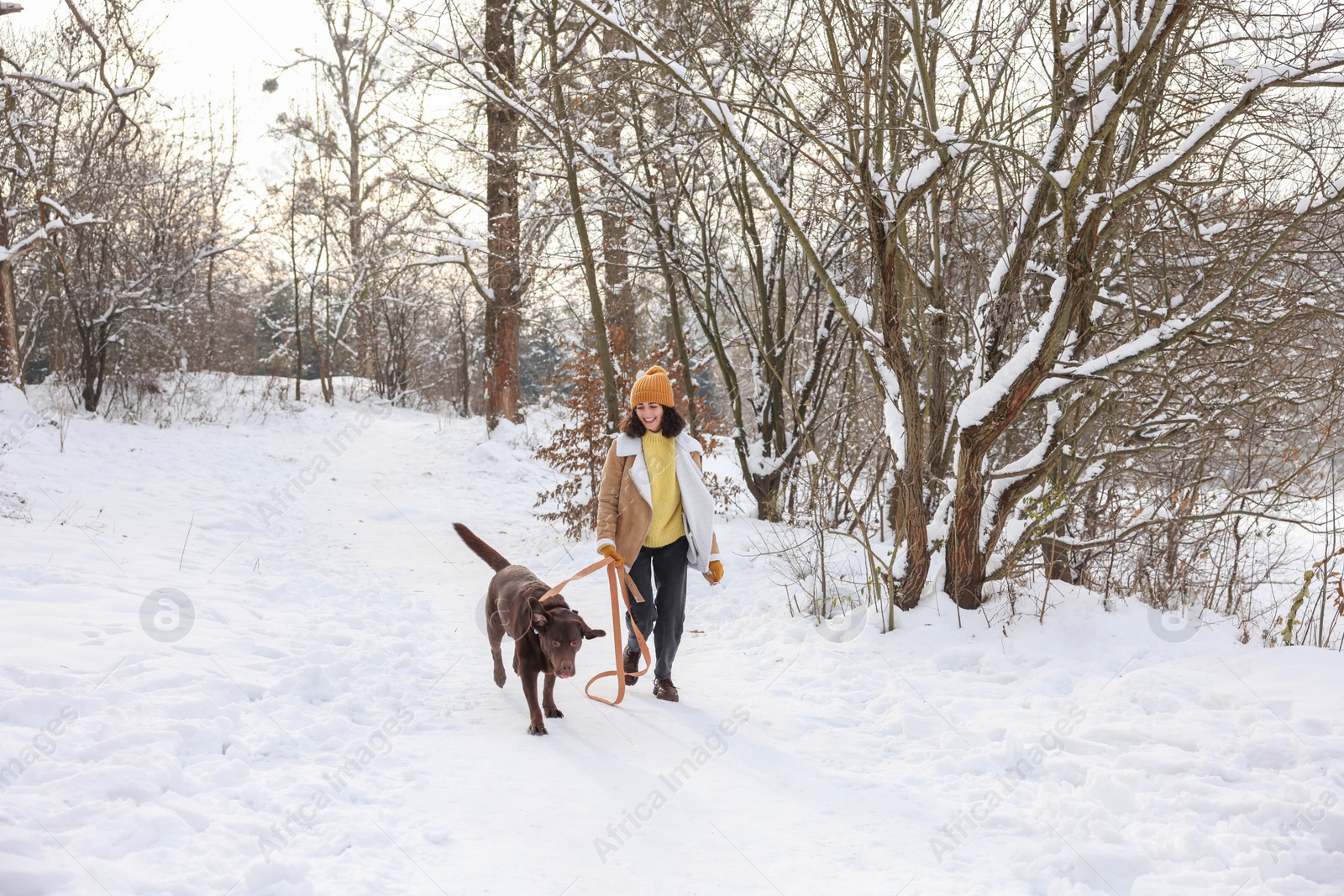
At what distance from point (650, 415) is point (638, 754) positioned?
197 centimetres

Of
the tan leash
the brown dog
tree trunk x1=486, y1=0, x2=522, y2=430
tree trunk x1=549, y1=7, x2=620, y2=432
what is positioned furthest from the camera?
tree trunk x1=486, y1=0, x2=522, y2=430

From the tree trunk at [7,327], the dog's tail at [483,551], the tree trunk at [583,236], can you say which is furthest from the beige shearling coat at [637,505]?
the tree trunk at [7,327]

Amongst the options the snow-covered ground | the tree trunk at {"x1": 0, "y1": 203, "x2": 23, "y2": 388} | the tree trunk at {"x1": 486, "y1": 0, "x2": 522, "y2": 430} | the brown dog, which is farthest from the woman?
the tree trunk at {"x1": 0, "y1": 203, "x2": 23, "y2": 388}

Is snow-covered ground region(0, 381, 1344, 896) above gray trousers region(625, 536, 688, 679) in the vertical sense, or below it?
below

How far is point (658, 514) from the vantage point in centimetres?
471

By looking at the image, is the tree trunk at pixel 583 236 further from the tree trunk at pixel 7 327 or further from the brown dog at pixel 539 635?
the tree trunk at pixel 7 327

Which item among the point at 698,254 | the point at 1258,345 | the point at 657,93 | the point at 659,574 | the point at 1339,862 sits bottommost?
the point at 1339,862

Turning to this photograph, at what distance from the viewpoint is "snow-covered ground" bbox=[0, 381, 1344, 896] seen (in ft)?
8.93

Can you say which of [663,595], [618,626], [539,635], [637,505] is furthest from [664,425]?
[539,635]

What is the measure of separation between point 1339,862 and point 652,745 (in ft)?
9.00

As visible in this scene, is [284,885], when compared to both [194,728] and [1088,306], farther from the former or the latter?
[1088,306]

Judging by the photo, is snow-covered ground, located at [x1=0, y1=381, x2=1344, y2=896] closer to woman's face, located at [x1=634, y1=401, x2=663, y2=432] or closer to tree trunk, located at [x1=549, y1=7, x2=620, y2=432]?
woman's face, located at [x1=634, y1=401, x2=663, y2=432]

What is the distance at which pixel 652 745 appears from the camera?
3.98 metres

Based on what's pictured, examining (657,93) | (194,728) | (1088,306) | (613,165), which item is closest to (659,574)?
(194,728)
